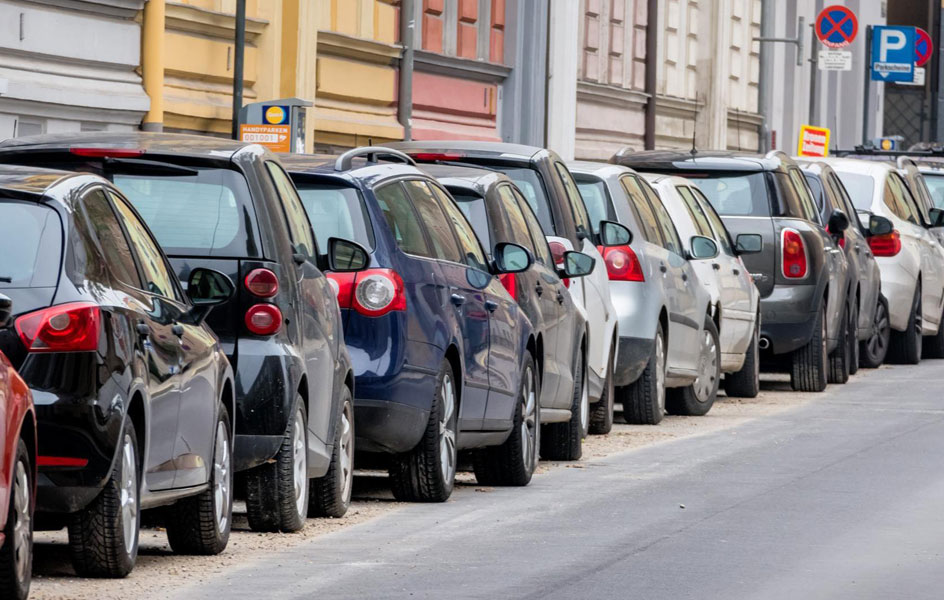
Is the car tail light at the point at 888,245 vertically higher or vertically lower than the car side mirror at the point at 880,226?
lower

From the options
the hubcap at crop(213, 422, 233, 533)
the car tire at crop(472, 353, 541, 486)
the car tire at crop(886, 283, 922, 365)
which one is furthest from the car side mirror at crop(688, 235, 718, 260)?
the hubcap at crop(213, 422, 233, 533)

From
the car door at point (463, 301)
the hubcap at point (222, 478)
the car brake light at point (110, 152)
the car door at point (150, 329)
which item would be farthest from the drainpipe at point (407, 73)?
the car door at point (150, 329)

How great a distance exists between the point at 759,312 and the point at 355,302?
8721mm

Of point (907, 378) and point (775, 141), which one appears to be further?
point (775, 141)

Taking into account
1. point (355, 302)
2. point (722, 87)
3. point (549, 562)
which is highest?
point (722, 87)

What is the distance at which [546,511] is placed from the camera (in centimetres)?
1109

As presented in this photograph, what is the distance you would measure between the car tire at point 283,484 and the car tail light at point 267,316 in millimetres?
297

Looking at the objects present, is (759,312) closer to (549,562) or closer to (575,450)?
(575,450)

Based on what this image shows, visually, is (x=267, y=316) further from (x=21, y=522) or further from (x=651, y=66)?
(x=651, y=66)

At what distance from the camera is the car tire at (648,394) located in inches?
639

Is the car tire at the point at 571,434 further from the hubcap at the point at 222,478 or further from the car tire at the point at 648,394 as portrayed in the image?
the hubcap at the point at 222,478

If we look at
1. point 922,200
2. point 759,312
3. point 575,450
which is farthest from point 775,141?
point 575,450

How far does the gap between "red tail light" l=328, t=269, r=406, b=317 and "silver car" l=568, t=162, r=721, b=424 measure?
5.12m

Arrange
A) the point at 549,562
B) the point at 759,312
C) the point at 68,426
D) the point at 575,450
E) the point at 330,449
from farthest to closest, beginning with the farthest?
the point at 759,312 → the point at 575,450 → the point at 330,449 → the point at 549,562 → the point at 68,426
